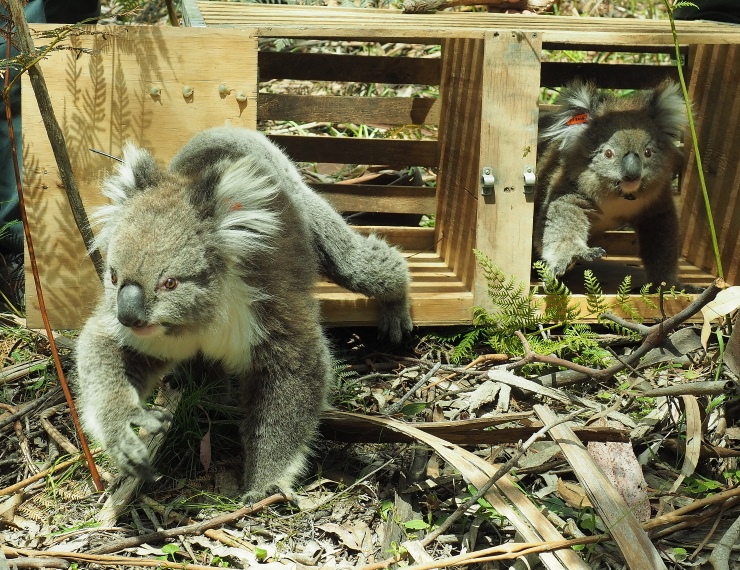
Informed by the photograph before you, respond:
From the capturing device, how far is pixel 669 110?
234 inches

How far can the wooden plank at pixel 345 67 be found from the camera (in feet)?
22.5

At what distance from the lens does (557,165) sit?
251 inches

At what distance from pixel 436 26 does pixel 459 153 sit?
1.10m

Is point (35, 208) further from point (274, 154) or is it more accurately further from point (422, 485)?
point (422, 485)

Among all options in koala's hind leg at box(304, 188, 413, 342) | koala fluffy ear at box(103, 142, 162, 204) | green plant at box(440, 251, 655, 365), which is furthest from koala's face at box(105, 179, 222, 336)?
green plant at box(440, 251, 655, 365)

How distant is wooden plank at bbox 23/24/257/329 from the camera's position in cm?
489

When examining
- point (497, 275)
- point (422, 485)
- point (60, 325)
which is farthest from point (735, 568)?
point (60, 325)

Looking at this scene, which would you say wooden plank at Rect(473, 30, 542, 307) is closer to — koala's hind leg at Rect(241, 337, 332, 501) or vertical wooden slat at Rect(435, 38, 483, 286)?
vertical wooden slat at Rect(435, 38, 483, 286)

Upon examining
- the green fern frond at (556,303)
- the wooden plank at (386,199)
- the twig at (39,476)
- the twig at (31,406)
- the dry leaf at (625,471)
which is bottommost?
the twig at (39,476)

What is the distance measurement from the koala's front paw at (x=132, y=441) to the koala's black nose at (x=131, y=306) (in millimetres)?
464

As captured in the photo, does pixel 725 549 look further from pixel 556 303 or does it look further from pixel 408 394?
pixel 556 303

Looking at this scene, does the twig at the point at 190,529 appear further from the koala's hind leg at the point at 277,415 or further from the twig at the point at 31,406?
the twig at the point at 31,406

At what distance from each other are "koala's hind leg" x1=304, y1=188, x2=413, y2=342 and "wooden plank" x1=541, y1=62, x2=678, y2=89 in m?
2.67

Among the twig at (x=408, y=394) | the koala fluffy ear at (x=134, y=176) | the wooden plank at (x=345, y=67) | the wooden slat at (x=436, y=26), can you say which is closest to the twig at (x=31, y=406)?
the koala fluffy ear at (x=134, y=176)
